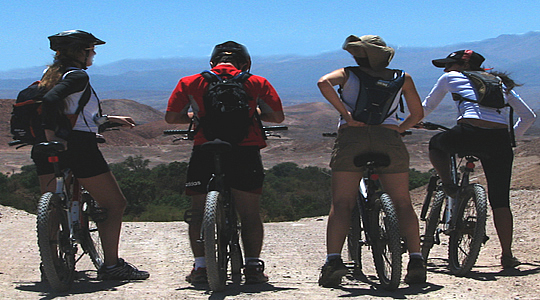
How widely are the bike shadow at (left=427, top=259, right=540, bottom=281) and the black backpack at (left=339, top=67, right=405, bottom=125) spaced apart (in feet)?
5.09

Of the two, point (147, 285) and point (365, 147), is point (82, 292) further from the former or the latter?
point (365, 147)

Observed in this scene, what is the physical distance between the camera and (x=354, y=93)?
487cm

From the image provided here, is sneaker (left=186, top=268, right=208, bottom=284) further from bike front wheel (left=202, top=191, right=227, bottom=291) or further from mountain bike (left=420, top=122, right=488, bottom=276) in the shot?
mountain bike (left=420, top=122, right=488, bottom=276)

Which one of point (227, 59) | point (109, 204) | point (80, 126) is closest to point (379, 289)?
point (227, 59)

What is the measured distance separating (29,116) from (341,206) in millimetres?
2334

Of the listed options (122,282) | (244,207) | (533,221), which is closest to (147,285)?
(122,282)

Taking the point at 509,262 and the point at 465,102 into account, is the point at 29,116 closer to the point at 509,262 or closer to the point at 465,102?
the point at 465,102

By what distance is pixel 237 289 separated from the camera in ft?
16.0

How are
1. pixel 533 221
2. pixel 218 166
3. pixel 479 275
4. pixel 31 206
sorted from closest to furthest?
pixel 218 166 → pixel 479 275 → pixel 533 221 → pixel 31 206

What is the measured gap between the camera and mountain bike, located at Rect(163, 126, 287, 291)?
14.7 ft

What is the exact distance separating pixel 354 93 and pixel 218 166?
1.06 meters

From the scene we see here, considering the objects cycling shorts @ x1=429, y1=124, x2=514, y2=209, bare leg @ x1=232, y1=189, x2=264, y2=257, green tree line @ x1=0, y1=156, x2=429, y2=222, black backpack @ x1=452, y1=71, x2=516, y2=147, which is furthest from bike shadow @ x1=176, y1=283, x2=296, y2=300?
green tree line @ x1=0, y1=156, x2=429, y2=222

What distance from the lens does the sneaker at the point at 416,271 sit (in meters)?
A: 4.93

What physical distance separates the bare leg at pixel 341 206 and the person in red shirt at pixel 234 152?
55cm
